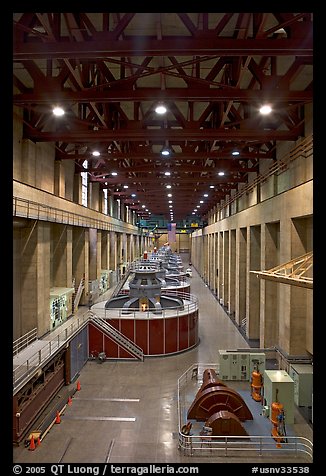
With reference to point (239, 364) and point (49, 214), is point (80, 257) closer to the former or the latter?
point (49, 214)

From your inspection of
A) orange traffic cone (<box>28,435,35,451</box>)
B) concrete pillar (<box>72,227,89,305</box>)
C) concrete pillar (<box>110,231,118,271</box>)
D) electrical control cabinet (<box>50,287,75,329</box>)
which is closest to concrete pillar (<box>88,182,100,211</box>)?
concrete pillar (<box>72,227,89,305</box>)

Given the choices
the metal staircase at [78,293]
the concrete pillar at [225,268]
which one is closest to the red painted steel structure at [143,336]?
the metal staircase at [78,293]

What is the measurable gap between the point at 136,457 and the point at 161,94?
11444 mm

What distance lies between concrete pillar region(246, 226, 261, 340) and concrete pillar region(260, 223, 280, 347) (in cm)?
365

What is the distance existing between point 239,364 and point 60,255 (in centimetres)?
1319

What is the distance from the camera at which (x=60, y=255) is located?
22266 millimetres

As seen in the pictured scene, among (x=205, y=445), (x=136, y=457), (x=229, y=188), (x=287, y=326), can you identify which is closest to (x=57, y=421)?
(x=136, y=457)

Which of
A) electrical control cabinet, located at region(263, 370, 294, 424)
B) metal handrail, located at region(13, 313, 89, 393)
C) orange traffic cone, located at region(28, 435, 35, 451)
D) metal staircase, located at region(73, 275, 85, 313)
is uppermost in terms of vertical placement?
metal staircase, located at region(73, 275, 85, 313)

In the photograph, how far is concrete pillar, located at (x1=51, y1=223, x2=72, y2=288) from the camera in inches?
870

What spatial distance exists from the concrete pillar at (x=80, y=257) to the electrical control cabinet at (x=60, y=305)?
3.60m

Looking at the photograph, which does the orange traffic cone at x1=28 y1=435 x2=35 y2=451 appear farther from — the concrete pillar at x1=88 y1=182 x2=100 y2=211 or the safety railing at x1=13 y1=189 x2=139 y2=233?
the concrete pillar at x1=88 y1=182 x2=100 y2=211

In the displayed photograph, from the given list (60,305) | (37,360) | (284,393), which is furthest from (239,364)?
(60,305)
